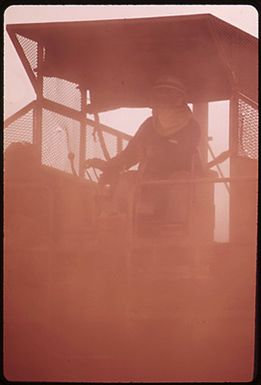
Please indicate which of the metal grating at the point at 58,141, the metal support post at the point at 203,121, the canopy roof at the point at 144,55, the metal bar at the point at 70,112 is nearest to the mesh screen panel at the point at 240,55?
the canopy roof at the point at 144,55

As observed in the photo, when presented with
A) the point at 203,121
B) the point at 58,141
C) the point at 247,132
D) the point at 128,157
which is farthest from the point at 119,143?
the point at 247,132

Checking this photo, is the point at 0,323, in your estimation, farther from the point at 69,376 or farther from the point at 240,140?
the point at 240,140

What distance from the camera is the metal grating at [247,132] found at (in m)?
2.15

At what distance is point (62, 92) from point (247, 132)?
0.98 meters

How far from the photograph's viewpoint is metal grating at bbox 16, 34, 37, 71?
7.51ft

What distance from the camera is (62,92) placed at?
8.32 feet

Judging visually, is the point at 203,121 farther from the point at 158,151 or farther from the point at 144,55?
the point at 144,55

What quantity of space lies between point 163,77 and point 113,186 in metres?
0.59

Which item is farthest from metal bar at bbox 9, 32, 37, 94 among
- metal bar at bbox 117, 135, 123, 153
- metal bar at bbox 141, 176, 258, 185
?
metal bar at bbox 141, 176, 258, 185

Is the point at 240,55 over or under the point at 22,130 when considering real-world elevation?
over

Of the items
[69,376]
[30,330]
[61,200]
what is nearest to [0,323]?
[30,330]

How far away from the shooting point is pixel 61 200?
2.20 m

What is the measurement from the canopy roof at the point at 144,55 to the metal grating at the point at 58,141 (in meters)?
0.19

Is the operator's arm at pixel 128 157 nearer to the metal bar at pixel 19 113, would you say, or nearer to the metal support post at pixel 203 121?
the metal support post at pixel 203 121
